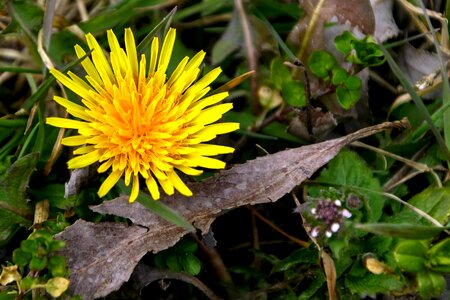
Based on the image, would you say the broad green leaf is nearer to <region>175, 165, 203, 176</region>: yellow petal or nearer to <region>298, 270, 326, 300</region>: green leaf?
<region>298, 270, 326, 300</region>: green leaf

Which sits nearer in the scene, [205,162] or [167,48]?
[205,162]

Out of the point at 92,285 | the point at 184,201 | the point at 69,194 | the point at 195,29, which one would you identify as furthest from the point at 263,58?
the point at 92,285

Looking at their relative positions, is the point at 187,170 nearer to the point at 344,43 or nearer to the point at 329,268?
the point at 329,268

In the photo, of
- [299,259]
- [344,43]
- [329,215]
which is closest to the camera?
[329,215]

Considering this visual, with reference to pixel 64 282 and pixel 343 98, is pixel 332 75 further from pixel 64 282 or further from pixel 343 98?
pixel 64 282

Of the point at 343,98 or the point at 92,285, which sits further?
the point at 343,98

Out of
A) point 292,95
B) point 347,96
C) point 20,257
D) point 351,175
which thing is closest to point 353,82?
point 347,96
